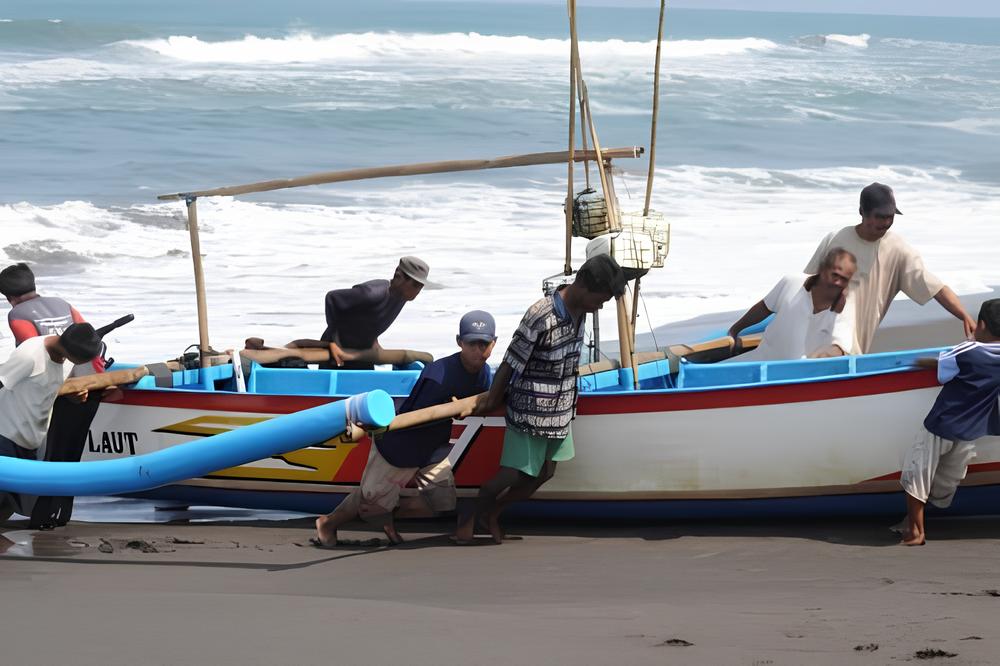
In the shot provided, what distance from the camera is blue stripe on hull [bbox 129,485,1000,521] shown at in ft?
21.7

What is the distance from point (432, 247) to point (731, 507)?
42.1 ft

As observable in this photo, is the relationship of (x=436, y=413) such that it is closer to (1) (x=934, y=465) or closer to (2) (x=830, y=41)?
(1) (x=934, y=465)

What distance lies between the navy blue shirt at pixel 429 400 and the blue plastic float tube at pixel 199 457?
292mm

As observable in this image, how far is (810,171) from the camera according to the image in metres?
27.8

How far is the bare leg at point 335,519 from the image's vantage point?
265 inches

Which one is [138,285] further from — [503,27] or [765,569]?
[503,27]

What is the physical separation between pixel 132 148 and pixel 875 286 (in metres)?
22.9

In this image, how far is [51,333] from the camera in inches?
283

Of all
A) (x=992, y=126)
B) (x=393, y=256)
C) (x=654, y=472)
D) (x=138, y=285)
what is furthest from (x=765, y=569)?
(x=992, y=126)

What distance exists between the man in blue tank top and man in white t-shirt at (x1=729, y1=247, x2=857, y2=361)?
111cm

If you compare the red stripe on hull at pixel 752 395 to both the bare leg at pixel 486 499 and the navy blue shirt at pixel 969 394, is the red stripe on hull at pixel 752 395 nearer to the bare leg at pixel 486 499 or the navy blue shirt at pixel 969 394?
the navy blue shirt at pixel 969 394

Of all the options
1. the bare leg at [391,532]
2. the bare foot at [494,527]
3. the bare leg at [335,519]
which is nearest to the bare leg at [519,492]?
the bare foot at [494,527]

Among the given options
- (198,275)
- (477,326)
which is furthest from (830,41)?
(477,326)

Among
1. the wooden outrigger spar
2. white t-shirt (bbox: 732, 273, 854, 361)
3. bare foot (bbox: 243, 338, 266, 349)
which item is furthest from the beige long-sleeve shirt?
bare foot (bbox: 243, 338, 266, 349)
